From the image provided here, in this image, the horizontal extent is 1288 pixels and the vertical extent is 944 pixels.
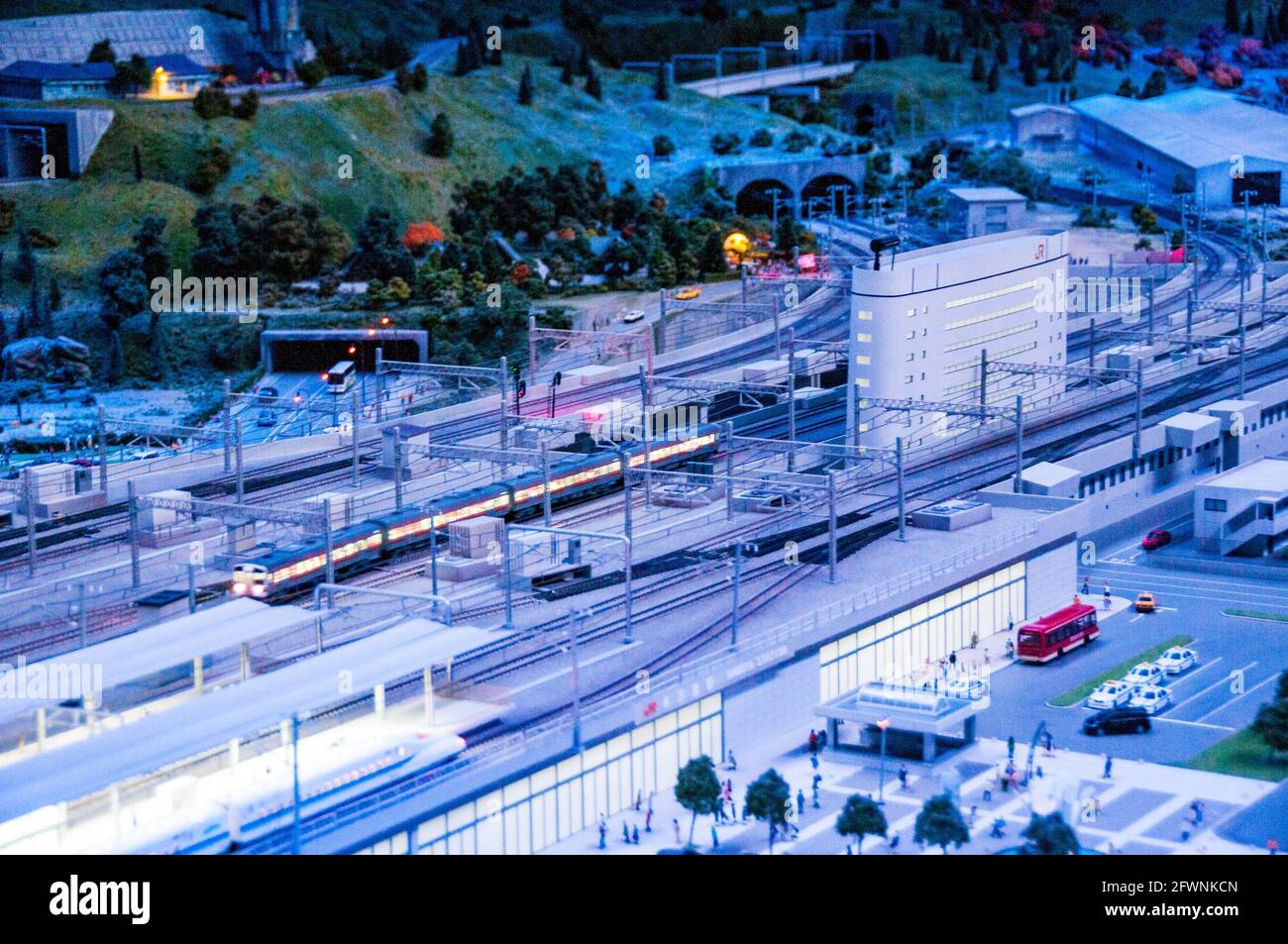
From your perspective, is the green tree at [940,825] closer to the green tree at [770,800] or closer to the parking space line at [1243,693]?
the green tree at [770,800]

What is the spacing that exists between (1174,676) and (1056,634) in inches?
111

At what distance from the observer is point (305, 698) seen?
3812cm

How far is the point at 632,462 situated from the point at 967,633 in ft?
44.9

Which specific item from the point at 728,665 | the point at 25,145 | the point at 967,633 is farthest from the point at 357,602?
the point at 25,145

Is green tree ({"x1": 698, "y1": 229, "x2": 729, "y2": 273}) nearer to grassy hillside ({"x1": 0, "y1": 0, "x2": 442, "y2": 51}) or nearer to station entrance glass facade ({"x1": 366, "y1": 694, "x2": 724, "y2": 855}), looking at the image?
grassy hillside ({"x1": 0, "y1": 0, "x2": 442, "y2": 51})

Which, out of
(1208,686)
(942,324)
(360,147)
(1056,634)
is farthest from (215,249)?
(1208,686)

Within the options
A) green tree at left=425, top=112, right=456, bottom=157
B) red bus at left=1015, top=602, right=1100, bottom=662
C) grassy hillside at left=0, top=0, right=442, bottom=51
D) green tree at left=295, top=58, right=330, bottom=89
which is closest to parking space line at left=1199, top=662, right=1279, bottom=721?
red bus at left=1015, top=602, right=1100, bottom=662

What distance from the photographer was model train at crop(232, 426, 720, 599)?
51.3 meters

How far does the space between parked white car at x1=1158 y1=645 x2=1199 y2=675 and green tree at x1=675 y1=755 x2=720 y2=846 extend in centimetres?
1449

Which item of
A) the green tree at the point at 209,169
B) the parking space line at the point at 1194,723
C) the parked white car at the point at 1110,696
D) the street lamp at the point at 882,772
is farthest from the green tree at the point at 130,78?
the parking space line at the point at 1194,723

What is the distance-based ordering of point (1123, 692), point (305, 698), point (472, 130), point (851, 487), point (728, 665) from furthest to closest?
1. point (472, 130)
2. point (851, 487)
3. point (1123, 692)
4. point (728, 665)
5. point (305, 698)

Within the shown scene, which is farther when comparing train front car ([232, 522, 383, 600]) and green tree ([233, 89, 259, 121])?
green tree ([233, 89, 259, 121])

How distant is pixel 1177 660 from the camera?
5103 cm

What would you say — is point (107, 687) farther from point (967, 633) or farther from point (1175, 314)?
point (1175, 314)
